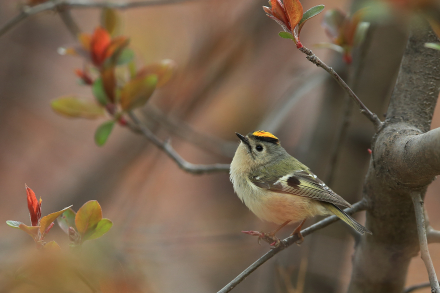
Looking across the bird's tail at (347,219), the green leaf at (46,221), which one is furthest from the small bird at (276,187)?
the green leaf at (46,221)

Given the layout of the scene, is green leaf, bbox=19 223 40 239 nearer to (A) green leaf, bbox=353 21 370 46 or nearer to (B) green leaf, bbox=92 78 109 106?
(B) green leaf, bbox=92 78 109 106

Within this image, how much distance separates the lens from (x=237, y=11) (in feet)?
12.4

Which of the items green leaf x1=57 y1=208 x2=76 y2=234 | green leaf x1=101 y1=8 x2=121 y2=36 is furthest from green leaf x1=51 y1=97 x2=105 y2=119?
green leaf x1=57 y1=208 x2=76 y2=234

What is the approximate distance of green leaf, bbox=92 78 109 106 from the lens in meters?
1.58

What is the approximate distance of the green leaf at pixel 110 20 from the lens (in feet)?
6.00

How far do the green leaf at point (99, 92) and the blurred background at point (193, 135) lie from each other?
798mm

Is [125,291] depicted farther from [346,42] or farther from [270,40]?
[270,40]

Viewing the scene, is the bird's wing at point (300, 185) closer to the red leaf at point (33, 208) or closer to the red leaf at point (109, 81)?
the red leaf at point (109, 81)

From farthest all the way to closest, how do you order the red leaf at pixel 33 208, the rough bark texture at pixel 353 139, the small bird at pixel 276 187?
1. the rough bark texture at pixel 353 139
2. the small bird at pixel 276 187
3. the red leaf at pixel 33 208

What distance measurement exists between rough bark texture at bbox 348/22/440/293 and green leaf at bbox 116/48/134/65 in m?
1.03

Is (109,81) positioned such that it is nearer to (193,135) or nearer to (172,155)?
(172,155)

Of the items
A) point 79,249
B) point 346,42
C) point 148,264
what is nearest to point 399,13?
point 346,42

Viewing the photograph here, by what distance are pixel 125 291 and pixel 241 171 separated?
99cm

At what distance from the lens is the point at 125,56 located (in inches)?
65.6
